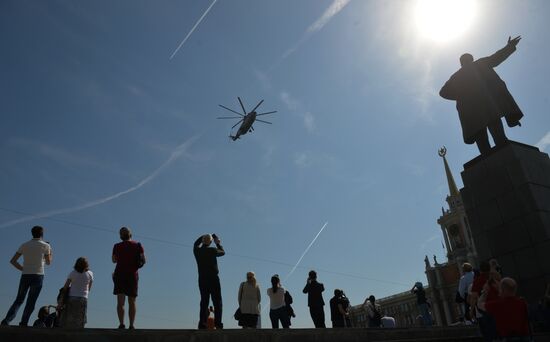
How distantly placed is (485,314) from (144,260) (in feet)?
16.4

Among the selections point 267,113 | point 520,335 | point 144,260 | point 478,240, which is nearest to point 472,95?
point 478,240

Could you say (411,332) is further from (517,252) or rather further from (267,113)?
(267,113)

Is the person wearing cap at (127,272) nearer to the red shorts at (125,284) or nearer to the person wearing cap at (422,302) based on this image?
the red shorts at (125,284)

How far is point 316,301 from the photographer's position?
31.5 ft

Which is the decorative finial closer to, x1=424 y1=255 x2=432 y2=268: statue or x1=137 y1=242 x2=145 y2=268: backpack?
x1=424 y1=255 x2=432 y2=268: statue

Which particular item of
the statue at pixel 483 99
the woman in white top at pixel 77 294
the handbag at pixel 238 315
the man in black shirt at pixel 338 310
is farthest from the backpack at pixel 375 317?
the woman in white top at pixel 77 294

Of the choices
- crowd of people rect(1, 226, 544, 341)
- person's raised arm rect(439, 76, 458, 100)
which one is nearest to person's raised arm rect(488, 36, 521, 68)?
person's raised arm rect(439, 76, 458, 100)

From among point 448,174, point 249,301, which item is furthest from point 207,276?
point 448,174

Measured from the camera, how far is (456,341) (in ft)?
20.1

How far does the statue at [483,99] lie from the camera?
9.98m

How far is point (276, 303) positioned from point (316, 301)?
120 centimetres

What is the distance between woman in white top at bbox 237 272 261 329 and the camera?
804 centimetres

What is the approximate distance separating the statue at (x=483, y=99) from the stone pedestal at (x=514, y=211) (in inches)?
24.9

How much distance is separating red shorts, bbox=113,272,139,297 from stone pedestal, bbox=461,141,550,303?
740 cm
